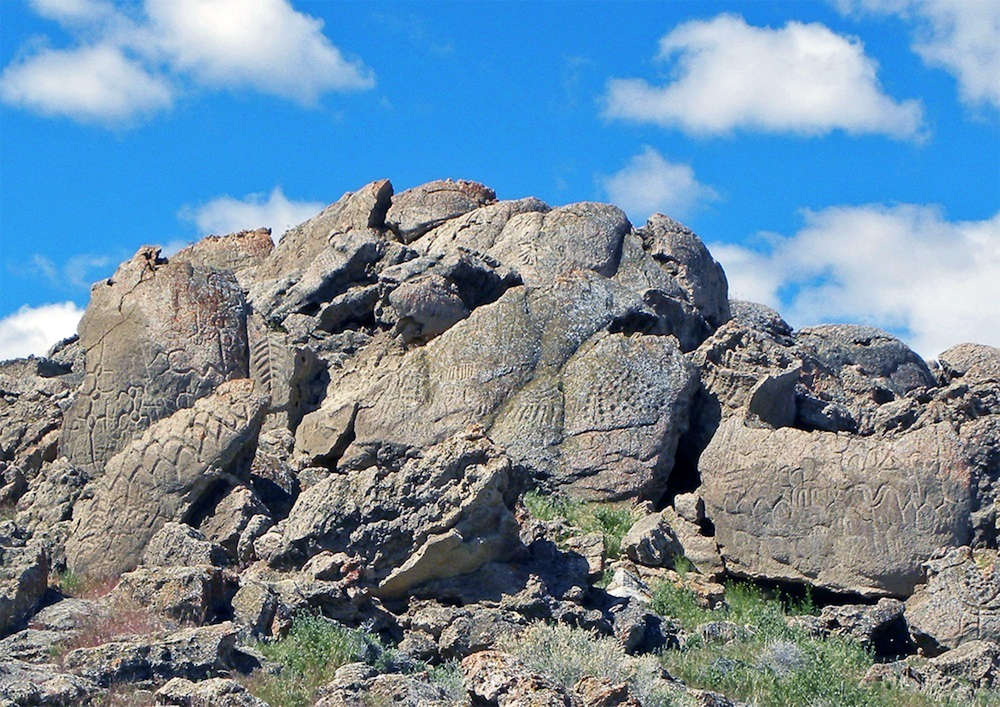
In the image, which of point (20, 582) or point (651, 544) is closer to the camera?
point (20, 582)

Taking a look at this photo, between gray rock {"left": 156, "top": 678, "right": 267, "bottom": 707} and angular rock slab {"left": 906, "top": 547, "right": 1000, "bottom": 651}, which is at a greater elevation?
angular rock slab {"left": 906, "top": 547, "right": 1000, "bottom": 651}

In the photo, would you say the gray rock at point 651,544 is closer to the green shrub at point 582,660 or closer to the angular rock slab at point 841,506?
the angular rock slab at point 841,506

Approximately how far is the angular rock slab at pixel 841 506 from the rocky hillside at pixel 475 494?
0.09 feet

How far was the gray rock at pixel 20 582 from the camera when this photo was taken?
1207 centimetres

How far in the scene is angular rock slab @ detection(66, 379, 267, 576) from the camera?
14.7m

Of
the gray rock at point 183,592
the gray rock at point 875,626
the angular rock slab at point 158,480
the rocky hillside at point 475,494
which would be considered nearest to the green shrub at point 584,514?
the rocky hillside at point 475,494

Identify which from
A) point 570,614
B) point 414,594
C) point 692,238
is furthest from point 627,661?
point 692,238

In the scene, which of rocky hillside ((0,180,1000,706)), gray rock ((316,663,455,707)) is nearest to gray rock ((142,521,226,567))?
rocky hillside ((0,180,1000,706))

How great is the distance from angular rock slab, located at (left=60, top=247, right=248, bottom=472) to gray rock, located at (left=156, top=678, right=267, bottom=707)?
6.43 meters

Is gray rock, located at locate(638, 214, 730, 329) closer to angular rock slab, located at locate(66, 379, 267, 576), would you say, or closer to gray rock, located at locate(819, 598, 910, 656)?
gray rock, located at locate(819, 598, 910, 656)

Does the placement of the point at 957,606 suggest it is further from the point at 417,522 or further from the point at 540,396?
the point at 540,396

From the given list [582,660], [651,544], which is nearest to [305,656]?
[582,660]

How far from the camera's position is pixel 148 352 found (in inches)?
656

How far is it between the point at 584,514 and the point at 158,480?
4.34 m
